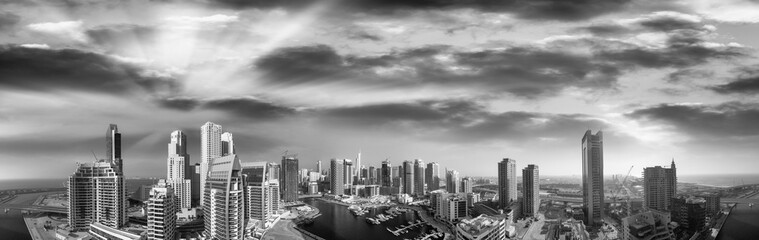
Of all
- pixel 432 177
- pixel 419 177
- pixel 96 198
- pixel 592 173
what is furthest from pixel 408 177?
pixel 96 198

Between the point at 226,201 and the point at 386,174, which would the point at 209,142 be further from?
the point at 386,174

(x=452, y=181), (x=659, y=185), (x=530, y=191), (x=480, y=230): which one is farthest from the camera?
(x=452, y=181)

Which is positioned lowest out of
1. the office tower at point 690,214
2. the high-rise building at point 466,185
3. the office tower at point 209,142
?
the high-rise building at point 466,185

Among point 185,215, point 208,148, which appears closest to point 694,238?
point 185,215

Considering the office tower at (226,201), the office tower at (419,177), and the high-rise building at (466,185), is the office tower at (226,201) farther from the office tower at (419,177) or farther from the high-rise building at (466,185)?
the office tower at (419,177)

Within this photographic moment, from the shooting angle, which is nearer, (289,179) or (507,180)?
(507,180)

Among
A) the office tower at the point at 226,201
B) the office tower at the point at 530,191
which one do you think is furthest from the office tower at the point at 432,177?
the office tower at the point at 226,201
